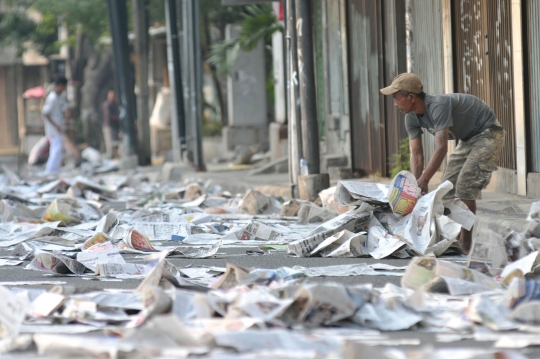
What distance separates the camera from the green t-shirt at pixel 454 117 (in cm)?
707

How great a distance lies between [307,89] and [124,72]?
11105 mm

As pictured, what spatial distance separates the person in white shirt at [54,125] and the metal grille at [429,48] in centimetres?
802

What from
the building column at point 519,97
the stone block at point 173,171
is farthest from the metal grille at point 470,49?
the stone block at point 173,171

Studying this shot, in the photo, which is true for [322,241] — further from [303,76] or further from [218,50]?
[218,50]

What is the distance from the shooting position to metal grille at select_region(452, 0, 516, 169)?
9.31 m

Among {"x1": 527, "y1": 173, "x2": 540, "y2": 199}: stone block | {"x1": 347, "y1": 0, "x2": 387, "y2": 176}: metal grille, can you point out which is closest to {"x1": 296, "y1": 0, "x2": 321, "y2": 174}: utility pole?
{"x1": 347, "y1": 0, "x2": 387, "y2": 176}: metal grille

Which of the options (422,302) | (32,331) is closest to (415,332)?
(422,302)

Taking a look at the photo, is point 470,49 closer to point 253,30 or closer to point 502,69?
point 502,69

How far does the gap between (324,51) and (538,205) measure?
10281 millimetres

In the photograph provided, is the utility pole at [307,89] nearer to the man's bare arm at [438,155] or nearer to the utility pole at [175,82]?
the man's bare arm at [438,155]

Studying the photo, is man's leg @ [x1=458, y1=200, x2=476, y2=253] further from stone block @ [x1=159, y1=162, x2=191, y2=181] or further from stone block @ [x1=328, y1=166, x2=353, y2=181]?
stone block @ [x1=159, y1=162, x2=191, y2=181]

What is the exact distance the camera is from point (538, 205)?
627 centimetres

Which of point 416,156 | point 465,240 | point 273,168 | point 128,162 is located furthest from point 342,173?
point 128,162

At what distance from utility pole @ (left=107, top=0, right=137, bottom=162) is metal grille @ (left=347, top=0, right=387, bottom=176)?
7469 millimetres
